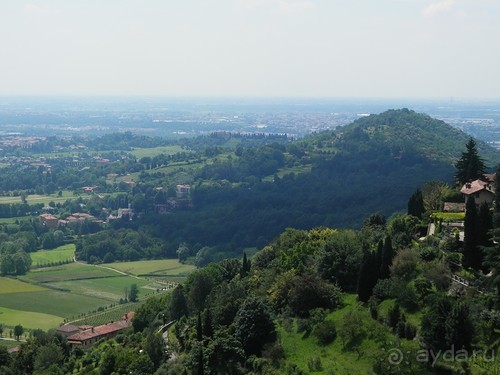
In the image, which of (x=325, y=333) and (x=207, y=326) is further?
(x=207, y=326)

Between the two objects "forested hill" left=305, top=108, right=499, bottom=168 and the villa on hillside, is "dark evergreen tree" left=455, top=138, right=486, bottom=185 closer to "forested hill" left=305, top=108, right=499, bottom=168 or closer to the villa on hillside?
the villa on hillside

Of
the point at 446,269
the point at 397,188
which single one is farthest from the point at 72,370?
the point at 397,188

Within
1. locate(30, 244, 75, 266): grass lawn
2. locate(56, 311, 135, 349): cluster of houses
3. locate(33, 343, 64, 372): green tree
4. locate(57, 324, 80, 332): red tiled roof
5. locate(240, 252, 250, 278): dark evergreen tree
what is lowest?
locate(30, 244, 75, 266): grass lawn

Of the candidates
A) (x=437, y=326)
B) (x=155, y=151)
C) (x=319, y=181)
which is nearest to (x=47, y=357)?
(x=437, y=326)

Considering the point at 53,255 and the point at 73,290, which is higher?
the point at 73,290

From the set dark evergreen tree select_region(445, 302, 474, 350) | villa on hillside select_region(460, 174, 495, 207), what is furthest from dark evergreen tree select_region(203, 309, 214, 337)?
villa on hillside select_region(460, 174, 495, 207)

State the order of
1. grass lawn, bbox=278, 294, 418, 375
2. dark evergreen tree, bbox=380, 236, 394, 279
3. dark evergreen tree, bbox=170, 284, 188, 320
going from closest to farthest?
grass lawn, bbox=278, 294, 418, 375, dark evergreen tree, bbox=380, 236, 394, 279, dark evergreen tree, bbox=170, 284, 188, 320

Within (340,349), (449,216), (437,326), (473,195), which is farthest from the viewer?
(473,195)

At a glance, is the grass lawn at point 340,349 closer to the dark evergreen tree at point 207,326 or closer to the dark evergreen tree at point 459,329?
the dark evergreen tree at point 459,329

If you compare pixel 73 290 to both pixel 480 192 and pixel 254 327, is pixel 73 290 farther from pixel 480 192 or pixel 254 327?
pixel 480 192
